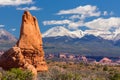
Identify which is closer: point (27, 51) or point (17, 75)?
point (17, 75)

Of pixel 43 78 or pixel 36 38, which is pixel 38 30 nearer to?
pixel 36 38

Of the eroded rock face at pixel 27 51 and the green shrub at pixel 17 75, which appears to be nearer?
the green shrub at pixel 17 75

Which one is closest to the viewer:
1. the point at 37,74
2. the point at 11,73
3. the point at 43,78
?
the point at 11,73

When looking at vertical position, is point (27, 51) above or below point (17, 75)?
above

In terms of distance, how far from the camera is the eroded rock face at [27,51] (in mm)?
77250

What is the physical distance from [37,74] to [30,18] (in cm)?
1040

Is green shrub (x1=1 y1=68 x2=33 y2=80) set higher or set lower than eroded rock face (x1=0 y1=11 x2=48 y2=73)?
lower

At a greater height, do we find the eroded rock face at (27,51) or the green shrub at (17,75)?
the eroded rock face at (27,51)

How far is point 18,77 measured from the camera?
68375 millimetres

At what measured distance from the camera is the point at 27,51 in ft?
263

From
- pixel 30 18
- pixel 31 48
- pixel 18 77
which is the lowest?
pixel 18 77

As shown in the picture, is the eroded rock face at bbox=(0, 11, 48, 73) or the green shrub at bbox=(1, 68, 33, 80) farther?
the eroded rock face at bbox=(0, 11, 48, 73)

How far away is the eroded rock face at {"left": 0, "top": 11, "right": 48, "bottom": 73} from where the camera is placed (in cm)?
7725

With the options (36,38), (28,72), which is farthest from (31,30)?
(28,72)
